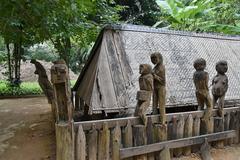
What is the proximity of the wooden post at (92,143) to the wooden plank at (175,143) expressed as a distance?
41 cm

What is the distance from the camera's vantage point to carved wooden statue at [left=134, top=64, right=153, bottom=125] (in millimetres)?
4088

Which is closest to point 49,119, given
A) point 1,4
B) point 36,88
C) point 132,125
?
point 1,4

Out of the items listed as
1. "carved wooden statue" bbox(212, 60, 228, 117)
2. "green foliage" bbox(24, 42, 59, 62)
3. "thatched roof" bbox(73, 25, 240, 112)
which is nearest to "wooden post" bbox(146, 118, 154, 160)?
"thatched roof" bbox(73, 25, 240, 112)

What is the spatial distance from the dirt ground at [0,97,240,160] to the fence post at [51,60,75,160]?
175 cm

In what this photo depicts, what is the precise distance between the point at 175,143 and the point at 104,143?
125 centimetres

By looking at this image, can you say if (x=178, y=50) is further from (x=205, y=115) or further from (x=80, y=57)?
(x=80, y=57)

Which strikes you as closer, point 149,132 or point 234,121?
point 149,132

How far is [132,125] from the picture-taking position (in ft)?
13.6

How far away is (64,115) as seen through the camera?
3701 millimetres

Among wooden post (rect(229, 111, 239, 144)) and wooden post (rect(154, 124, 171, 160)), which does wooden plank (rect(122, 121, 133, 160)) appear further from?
wooden post (rect(229, 111, 239, 144))

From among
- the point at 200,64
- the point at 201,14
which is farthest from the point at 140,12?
the point at 200,64

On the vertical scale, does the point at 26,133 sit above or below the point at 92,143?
below

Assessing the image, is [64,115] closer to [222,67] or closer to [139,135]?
[139,135]

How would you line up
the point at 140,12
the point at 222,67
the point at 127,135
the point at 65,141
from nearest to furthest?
the point at 65,141, the point at 127,135, the point at 222,67, the point at 140,12
